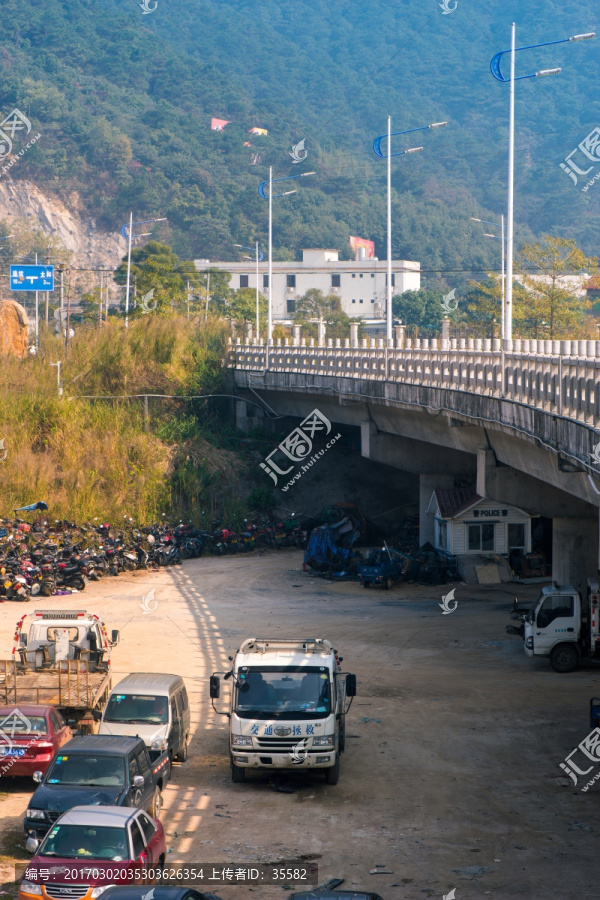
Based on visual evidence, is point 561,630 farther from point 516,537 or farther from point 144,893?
point 144,893

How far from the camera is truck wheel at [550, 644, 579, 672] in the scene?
2509 cm

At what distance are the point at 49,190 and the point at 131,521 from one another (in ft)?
505

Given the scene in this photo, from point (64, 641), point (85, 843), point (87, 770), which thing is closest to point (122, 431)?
point (64, 641)

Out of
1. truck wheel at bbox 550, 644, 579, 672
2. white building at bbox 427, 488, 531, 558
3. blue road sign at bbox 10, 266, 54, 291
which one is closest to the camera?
truck wheel at bbox 550, 644, 579, 672

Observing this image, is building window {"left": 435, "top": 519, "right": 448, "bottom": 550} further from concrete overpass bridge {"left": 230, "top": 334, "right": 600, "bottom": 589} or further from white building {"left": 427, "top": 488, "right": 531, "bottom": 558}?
concrete overpass bridge {"left": 230, "top": 334, "right": 600, "bottom": 589}

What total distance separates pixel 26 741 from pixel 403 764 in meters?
6.22

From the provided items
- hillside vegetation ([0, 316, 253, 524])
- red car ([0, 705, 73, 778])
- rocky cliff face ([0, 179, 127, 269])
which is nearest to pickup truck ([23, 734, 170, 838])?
red car ([0, 705, 73, 778])

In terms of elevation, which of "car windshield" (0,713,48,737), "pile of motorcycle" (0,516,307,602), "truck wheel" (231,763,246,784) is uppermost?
"car windshield" (0,713,48,737)

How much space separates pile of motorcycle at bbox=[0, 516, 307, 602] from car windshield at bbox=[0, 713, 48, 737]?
17957 millimetres

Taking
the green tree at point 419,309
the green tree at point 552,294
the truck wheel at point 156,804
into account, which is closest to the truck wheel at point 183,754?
the truck wheel at point 156,804

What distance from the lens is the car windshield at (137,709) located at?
1744cm

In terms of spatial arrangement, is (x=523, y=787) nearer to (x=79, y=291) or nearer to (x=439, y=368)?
(x=439, y=368)

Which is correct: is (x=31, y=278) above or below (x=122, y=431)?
above

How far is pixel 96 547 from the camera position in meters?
40.3
